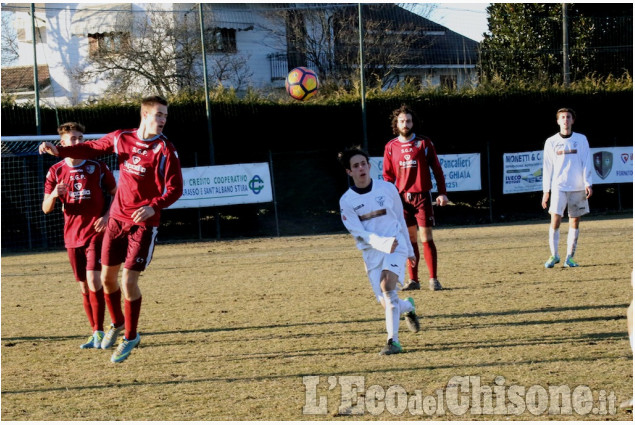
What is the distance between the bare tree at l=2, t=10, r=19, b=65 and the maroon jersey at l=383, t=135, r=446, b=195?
16911mm

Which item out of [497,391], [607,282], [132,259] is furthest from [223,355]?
[607,282]

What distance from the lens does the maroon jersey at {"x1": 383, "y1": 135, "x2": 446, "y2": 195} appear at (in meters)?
9.52

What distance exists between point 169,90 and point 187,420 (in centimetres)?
1960

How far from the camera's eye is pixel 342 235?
17.8 meters

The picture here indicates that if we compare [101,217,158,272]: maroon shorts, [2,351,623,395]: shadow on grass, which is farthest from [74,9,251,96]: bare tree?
[2,351,623,395]: shadow on grass

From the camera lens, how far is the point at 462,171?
19.8 meters

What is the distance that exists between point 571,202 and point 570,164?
518mm

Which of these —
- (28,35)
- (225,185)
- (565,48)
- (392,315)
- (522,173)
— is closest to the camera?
(392,315)

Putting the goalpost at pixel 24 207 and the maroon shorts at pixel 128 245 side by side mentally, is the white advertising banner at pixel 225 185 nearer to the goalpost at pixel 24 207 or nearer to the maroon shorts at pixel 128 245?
the goalpost at pixel 24 207

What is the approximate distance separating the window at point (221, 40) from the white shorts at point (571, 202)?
16.0 metres

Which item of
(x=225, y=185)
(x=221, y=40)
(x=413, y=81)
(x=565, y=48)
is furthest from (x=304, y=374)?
(x=221, y=40)

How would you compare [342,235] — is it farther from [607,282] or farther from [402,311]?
[402,311]

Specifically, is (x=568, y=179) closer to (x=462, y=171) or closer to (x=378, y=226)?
(x=378, y=226)

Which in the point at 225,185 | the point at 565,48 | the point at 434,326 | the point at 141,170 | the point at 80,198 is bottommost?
the point at 434,326
